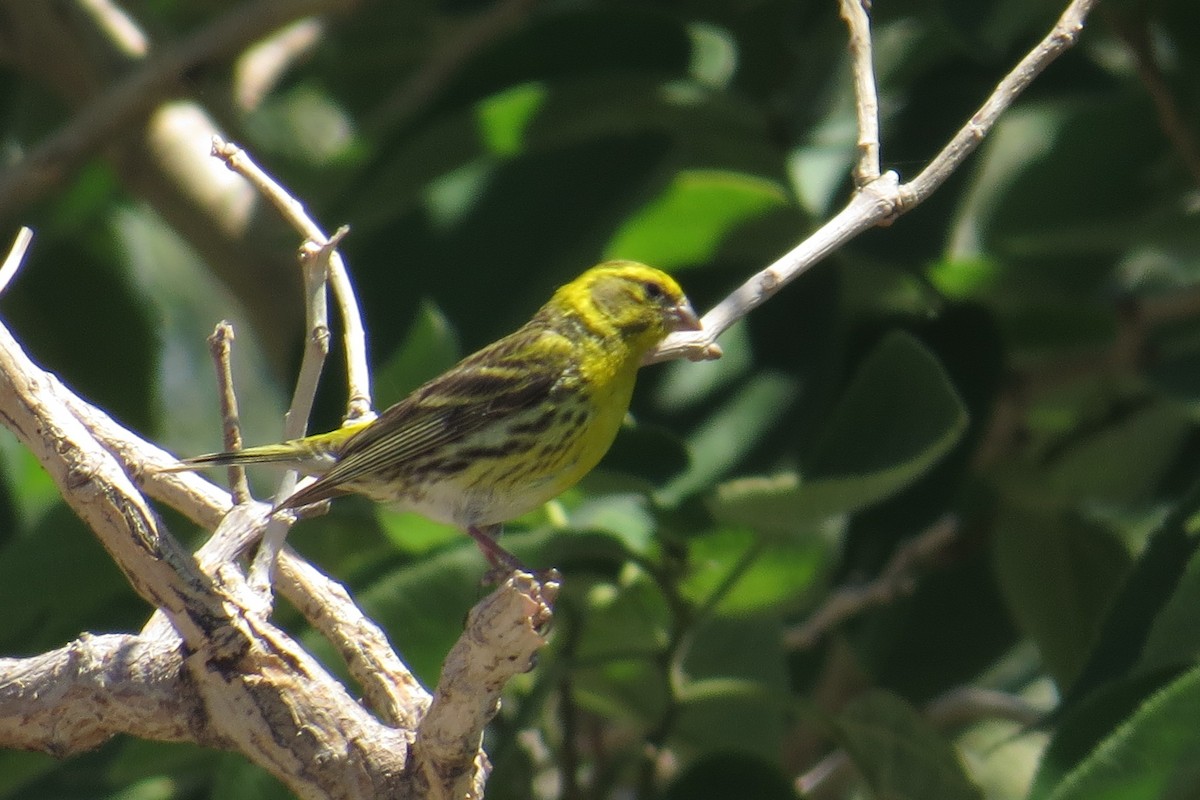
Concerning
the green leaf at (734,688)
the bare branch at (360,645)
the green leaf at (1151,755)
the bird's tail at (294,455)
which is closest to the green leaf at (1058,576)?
the green leaf at (734,688)

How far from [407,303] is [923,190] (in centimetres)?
127

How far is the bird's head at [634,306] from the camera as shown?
119 inches

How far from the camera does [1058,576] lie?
3252mm

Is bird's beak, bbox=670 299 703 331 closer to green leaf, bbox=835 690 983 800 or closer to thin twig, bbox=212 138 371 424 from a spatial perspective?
thin twig, bbox=212 138 371 424

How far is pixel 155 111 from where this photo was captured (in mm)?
3836

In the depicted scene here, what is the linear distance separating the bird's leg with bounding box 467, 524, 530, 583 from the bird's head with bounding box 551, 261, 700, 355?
0.55 metres

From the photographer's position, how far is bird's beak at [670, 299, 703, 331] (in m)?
3.04

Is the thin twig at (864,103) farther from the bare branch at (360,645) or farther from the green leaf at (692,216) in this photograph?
the bare branch at (360,645)

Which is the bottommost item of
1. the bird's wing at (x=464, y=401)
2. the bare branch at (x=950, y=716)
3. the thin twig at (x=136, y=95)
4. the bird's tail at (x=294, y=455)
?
the bare branch at (x=950, y=716)

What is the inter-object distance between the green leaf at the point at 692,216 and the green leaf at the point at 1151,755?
139cm

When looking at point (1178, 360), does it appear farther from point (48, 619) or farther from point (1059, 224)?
point (48, 619)

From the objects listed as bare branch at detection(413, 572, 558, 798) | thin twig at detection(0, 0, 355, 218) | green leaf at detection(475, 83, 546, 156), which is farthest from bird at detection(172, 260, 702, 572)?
thin twig at detection(0, 0, 355, 218)

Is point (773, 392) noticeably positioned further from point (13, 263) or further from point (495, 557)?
point (13, 263)

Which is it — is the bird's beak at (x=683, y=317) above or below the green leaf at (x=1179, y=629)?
above
